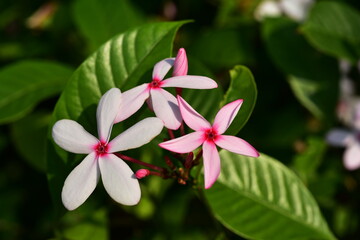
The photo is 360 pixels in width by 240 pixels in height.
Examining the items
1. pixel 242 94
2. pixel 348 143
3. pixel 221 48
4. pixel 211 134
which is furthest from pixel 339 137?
pixel 211 134

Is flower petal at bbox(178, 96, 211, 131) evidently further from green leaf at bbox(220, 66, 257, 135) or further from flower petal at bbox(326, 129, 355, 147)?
flower petal at bbox(326, 129, 355, 147)

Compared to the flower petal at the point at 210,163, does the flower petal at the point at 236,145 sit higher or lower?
higher

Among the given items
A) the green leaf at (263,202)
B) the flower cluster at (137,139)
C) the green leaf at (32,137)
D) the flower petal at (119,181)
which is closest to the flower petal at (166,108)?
the flower cluster at (137,139)

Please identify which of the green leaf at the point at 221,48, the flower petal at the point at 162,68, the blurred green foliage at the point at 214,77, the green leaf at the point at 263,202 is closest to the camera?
the flower petal at the point at 162,68

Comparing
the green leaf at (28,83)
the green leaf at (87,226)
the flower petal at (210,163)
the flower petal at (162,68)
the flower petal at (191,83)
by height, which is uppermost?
the flower petal at (191,83)

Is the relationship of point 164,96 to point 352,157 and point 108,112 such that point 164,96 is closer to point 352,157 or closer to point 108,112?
point 108,112

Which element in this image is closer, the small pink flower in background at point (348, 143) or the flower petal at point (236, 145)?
the flower petal at point (236, 145)

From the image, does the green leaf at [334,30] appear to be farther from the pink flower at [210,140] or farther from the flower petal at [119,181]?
the flower petal at [119,181]

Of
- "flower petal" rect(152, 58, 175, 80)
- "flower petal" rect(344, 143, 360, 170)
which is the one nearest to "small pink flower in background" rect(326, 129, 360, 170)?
"flower petal" rect(344, 143, 360, 170)

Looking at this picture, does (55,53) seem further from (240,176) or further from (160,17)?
(240,176)
